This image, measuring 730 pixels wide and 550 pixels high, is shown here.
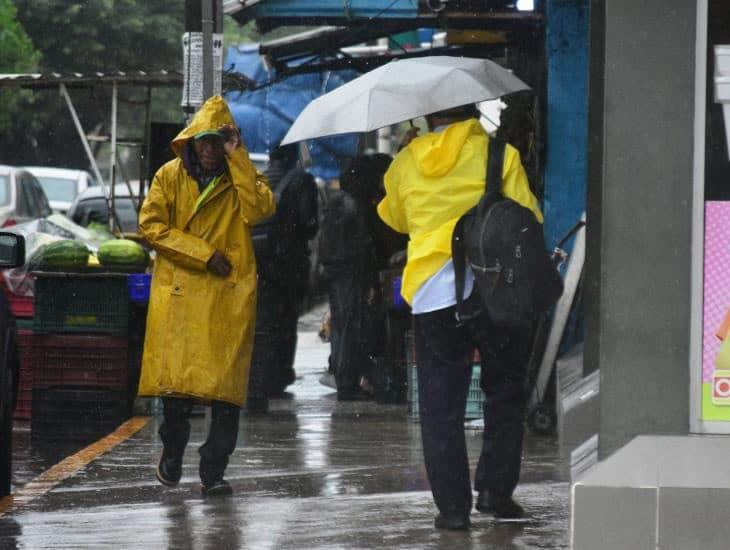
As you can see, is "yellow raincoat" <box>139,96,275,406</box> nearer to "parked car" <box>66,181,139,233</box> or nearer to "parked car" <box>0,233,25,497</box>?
"parked car" <box>0,233,25,497</box>

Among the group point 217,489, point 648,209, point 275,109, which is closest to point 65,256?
point 217,489

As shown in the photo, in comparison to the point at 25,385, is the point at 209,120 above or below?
above

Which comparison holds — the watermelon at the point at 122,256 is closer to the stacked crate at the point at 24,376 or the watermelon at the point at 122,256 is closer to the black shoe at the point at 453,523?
the stacked crate at the point at 24,376

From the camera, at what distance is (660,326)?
22.4 ft

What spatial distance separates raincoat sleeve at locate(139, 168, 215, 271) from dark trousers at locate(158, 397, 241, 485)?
2.27 feet

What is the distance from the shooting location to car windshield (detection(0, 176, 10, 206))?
2489 centimetres

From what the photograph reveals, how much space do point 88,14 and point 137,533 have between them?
104 feet

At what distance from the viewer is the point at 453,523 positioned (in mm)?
7984

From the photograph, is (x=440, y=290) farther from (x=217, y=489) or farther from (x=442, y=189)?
(x=217, y=489)

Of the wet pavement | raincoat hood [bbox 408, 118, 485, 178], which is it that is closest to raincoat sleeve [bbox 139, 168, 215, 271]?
the wet pavement

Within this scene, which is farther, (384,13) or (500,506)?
(384,13)

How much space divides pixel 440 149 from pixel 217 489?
2245 millimetres

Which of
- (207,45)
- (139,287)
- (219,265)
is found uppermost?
(207,45)

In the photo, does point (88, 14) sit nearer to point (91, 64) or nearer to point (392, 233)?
point (91, 64)
